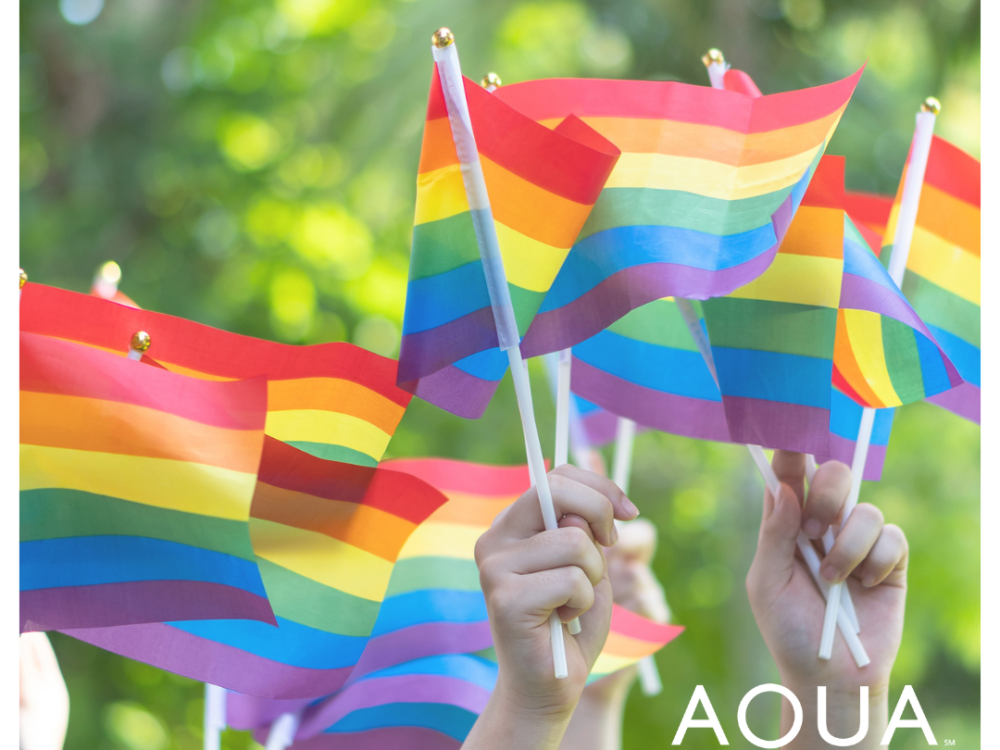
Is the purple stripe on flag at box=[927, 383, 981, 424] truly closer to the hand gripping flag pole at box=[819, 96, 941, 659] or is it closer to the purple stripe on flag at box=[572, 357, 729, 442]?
the hand gripping flag pole at box=[819, 96, 941, 659]

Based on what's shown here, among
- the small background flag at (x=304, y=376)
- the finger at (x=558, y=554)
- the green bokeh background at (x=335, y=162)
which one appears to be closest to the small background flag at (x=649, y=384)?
the small background flag at (x=304, y=376)

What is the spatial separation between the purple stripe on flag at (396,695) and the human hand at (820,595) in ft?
1.72

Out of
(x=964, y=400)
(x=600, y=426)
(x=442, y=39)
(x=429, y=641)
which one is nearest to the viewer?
(x=442, y=39)

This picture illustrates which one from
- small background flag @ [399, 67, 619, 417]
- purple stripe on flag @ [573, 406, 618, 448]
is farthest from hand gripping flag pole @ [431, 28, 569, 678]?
purple stripe on flag @ [573, 406, 618, 448]

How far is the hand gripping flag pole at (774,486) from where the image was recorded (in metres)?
1.18

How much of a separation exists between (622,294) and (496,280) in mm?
165

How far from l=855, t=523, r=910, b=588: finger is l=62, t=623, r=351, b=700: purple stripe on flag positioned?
2.57ft

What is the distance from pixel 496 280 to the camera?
945 mm

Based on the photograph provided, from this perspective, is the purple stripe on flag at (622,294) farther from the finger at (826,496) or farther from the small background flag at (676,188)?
the finger at (826,496)

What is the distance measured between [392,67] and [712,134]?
4163mm

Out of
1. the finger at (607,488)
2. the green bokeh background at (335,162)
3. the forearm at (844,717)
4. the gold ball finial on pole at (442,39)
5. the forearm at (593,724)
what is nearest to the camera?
the gold ball finial on pole at (442,39)

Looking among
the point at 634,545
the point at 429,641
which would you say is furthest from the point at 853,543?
the point at 634,545

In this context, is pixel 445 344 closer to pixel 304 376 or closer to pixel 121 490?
pixel 304 376

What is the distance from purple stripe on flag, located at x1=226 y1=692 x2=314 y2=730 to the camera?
1468 millimetres
